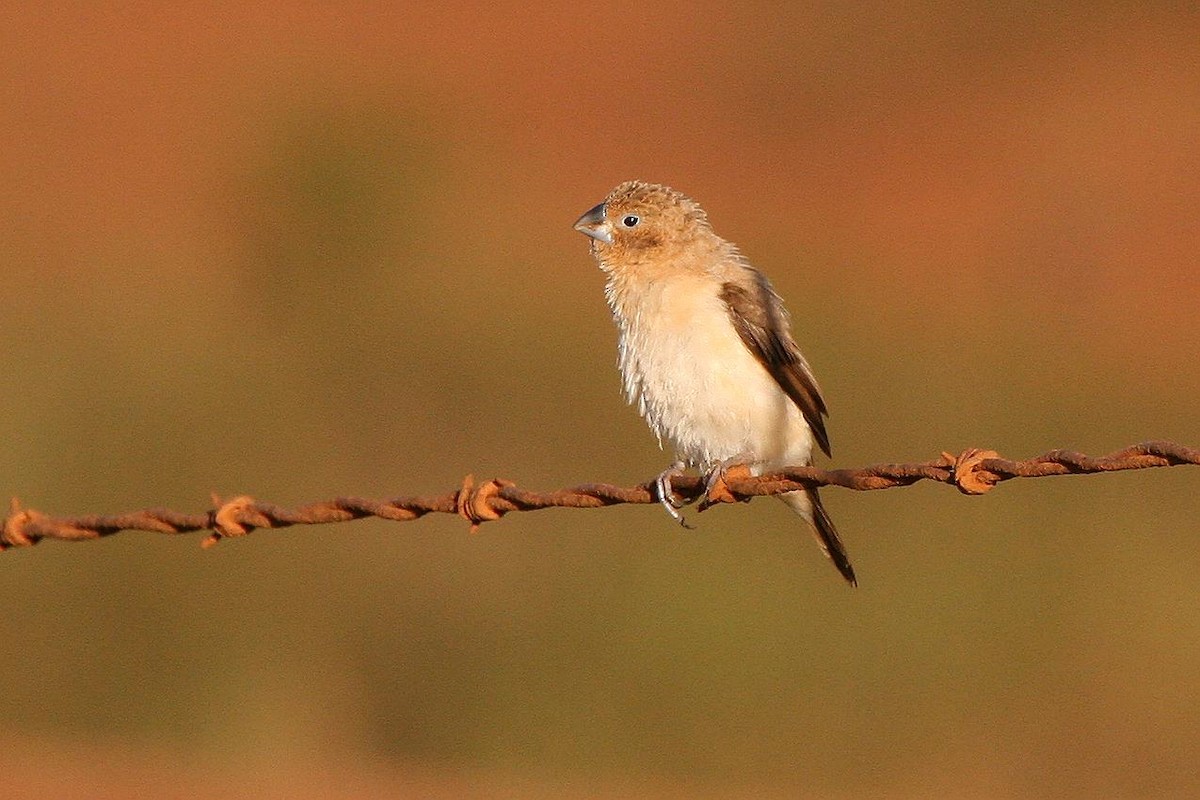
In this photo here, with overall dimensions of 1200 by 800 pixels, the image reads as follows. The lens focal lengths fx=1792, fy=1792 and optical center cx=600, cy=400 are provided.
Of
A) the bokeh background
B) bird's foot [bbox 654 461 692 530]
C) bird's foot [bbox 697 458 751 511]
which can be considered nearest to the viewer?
bird's foot [bbox 697 458 751 511]

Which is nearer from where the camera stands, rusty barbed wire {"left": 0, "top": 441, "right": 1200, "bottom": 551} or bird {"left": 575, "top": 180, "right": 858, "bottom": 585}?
rusty barbed wire {"left": 0, "top": 441, "right": 1200, "bottom": 551}

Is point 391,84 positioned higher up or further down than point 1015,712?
higher up

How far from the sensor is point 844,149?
3400cm

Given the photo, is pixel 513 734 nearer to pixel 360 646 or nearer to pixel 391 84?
pixel 360 646

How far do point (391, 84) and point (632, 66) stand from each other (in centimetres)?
1328

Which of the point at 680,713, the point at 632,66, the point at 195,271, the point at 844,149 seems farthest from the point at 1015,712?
the point at 632,66

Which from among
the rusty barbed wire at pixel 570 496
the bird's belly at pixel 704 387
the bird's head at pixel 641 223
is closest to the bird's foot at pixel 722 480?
the rusty barbed wire at pixel 570 496

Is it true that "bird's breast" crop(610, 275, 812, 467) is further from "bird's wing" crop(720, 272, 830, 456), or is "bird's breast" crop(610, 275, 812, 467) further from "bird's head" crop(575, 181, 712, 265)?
"bird's head" crop(575, 181, 712, 265)

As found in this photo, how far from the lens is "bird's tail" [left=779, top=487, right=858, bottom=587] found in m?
7.28

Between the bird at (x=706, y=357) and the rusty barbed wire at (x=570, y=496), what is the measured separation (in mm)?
376

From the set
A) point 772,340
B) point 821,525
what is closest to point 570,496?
point 772,340

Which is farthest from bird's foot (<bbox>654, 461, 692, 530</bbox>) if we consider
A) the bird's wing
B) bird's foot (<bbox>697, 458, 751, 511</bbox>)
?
the bird's wing

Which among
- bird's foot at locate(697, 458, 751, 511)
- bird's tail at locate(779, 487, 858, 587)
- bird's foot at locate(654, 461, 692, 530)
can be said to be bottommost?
bird's tail at locate(779, 487, 858, 587)

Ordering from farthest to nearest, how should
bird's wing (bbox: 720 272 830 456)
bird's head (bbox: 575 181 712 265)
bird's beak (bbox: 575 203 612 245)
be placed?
bird's beak (bbox: 575 203 612 245)
bird's head (bbox: 575 181 712 265)
bird's wing (bbox: 720 272 830 456)
